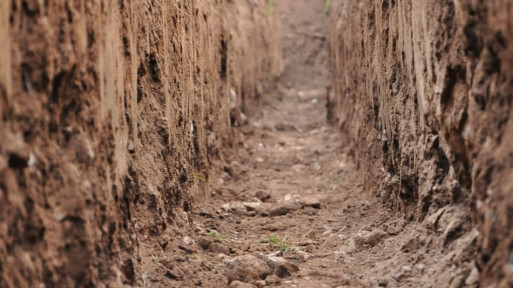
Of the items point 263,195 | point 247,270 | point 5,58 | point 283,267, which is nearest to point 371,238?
point 283,267

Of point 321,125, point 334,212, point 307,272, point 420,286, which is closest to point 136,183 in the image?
point 307,272

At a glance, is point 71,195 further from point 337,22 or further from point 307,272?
point 337,22

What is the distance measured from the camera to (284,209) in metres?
6.35

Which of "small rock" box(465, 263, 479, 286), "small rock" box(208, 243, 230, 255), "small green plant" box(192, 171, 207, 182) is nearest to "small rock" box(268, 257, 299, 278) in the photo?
"small rock" box(208, 243, 230, 255)

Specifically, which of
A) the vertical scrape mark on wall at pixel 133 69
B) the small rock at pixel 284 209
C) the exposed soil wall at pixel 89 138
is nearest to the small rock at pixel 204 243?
the exposed soil wall at pixel 89 138

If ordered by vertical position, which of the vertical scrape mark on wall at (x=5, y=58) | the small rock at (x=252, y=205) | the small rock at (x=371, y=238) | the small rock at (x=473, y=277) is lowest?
the small rock at (x=252, y=205)

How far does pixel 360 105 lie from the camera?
7.37 m

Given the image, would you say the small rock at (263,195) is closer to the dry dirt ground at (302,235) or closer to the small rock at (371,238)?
the dry dirt ground at (302,235)

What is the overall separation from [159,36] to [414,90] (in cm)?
190

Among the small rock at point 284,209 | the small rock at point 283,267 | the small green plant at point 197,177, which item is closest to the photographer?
the small rock at point 283,267

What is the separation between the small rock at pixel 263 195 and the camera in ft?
23.2

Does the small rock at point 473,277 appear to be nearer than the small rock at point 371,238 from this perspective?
Yes

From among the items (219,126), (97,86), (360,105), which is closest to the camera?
(97,86)

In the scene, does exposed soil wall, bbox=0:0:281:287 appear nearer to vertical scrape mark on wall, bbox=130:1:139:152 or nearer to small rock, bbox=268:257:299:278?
vertical scrape mark on wall, bbox=130:1:139:152
